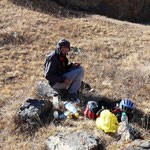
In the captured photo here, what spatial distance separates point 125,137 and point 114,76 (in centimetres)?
296

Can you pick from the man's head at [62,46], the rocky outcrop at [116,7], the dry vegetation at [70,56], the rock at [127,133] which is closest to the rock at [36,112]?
the dry vegetation at [70,56]

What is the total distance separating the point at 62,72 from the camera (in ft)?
15.3

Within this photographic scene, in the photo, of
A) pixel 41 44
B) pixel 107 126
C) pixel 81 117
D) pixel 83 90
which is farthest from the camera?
pixel 41 44

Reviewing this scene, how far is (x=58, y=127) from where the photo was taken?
371cm

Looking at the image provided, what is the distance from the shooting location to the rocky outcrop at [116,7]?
1338 cm

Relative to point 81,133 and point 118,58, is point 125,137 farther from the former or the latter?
point 118,58

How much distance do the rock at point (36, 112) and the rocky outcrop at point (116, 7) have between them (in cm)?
1059

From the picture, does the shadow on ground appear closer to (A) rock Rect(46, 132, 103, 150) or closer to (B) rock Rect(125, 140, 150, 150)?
(A) rock Rect(46, 132, 103, 150)

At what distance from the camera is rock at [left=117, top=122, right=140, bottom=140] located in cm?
333

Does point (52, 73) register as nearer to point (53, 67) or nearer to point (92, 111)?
point (53, 67)

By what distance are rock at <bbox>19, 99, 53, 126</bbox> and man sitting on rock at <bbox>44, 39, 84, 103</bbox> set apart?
57 centimetres

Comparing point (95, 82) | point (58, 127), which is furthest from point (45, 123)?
point (95, 82)

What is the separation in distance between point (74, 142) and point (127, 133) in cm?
95

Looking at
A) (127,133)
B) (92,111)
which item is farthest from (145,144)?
(92,111)
